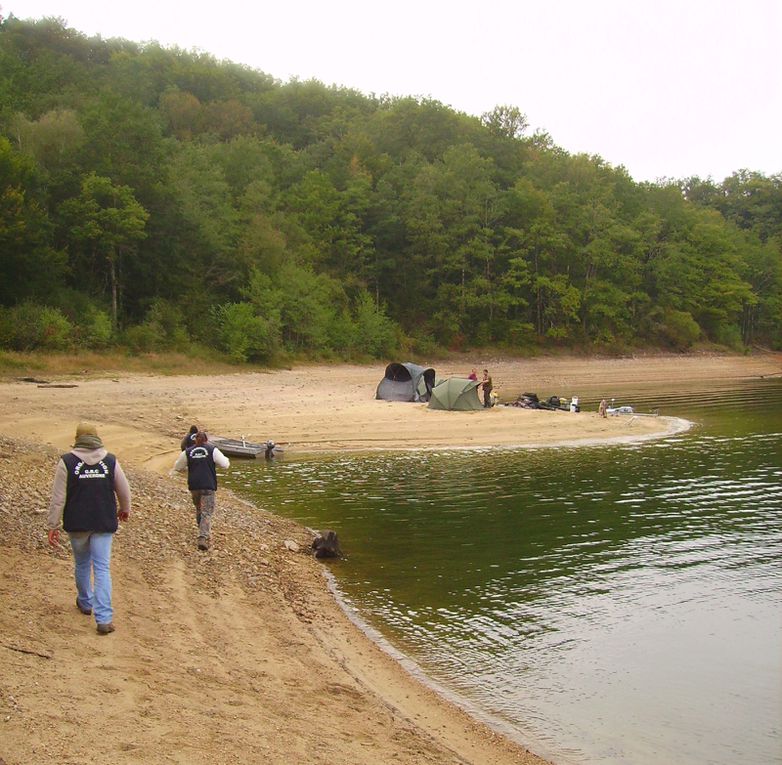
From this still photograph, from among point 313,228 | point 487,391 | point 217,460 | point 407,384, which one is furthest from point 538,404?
point 313,228

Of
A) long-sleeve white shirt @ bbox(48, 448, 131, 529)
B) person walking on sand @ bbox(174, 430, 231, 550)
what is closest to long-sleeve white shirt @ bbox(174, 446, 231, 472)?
person walking on sand @ bbox(174, 430, 231, 550)

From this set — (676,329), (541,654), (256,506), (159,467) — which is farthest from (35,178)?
(676,329)

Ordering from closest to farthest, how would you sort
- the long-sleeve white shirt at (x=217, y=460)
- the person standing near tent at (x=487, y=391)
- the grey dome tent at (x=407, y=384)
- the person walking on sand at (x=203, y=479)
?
the long-sleeve white shirt at (x=217, y=460)
the person walking on sand at (x=203, y=479)
the person standing near tent at (x=487, y=391)
the grey dome tent at (x=407, y=384)

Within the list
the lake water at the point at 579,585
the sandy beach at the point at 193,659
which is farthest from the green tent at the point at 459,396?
the sandy beach at the point at 193,659

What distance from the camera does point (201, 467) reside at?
11.5 m

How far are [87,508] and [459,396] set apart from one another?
2384cm

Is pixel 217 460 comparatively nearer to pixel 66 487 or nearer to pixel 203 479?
pixel 203 479

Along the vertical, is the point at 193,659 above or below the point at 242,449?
below

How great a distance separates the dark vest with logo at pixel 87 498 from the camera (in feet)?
25.0

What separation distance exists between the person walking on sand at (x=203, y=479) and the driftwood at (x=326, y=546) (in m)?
1.94

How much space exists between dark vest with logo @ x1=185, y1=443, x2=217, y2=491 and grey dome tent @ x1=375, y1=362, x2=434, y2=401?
75.2 ft

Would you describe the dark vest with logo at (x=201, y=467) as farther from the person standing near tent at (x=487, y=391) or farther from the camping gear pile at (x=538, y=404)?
the camping gear pile at (x=538, y=404)

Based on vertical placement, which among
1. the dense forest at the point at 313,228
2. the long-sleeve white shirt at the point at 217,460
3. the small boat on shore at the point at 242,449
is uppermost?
the dense forest at the point at 313,228

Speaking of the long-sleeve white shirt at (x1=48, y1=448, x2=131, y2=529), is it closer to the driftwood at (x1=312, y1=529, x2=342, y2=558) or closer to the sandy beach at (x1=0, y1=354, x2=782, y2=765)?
the sandy beach at (x1=0, y1=354, x2=782, y2=765)
